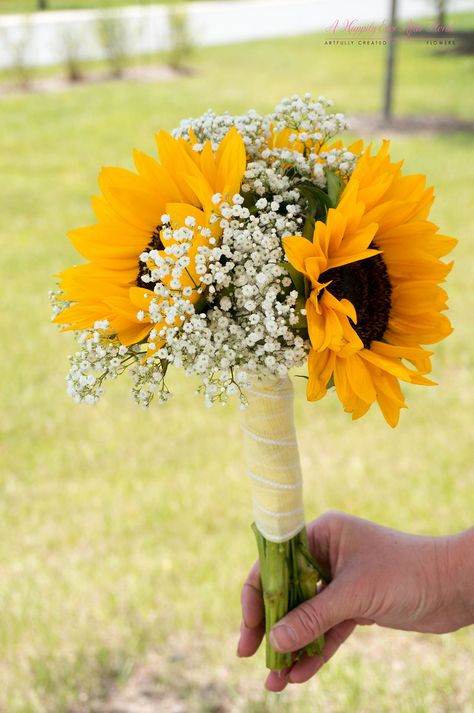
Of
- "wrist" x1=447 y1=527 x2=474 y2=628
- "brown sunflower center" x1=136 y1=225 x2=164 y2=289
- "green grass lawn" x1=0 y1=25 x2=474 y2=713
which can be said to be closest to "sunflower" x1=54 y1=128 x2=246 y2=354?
"brown sunflower center" x1=136 y1=225 x2=164 y2=289

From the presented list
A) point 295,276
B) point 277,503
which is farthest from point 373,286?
point 277,503

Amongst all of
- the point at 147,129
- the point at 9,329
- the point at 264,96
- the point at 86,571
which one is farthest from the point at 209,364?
the point at 264,96

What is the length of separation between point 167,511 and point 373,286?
259 cm

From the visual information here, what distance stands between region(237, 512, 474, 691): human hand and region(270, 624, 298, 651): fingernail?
9 centimetres

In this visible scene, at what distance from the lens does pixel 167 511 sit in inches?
156

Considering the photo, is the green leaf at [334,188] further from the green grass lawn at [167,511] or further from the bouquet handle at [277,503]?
the green grass lawn at [167,511]

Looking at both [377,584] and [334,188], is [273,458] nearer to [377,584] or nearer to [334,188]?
[377,584]

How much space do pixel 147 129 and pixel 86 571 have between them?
22.5 ft

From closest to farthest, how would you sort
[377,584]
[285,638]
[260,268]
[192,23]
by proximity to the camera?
[260,268] → [285,638] → [377,584] → [192,23]

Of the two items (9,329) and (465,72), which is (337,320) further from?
(465,72)

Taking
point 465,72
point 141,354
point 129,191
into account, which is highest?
point 129,191

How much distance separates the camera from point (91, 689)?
3057 mm

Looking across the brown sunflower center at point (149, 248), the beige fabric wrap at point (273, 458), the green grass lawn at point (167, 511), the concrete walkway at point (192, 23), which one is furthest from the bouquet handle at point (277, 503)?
the concrete walkway at point (192, 23)

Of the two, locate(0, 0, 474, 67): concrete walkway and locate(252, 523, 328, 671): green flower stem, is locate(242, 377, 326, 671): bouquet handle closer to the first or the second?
locate(252, 523, 328, 671): green flower stem
